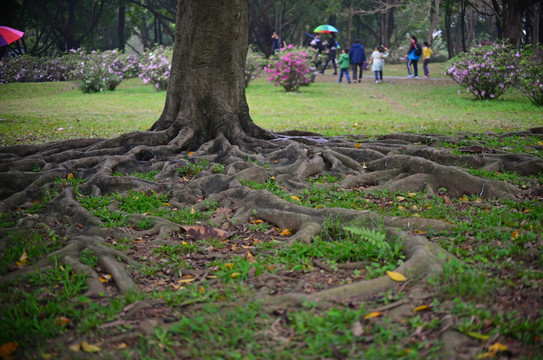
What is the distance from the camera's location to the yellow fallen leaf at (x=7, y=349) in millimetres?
2895

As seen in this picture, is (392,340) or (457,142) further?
(457,142)

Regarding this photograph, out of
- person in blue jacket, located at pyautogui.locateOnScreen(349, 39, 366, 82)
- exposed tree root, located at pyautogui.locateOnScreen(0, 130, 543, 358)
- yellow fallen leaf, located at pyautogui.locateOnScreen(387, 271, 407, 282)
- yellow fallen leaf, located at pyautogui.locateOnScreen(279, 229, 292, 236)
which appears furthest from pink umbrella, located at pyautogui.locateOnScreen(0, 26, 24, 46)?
person in blue jacket, located at pyautogui.locateOnScreen(349, 39, 366, 82)

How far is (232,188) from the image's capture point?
5945 millimetres

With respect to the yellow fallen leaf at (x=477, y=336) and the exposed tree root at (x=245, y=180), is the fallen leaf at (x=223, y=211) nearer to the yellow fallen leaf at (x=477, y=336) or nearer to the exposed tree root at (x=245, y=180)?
the exposed tree root at (x=245, y=180)

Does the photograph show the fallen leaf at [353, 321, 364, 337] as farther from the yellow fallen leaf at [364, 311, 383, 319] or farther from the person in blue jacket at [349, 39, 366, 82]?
the person in blue jacket at [349, 39, 366, 82]

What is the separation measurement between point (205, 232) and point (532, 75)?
46.4 ft

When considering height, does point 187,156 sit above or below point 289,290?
above

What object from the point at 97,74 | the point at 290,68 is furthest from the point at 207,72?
the point at 97,74

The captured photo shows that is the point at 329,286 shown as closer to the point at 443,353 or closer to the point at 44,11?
the point at 443,353

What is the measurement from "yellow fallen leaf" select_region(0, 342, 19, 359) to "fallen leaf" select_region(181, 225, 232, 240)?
6.57 ft

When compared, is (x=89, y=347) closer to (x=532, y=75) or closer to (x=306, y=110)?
(x=306, y=110)

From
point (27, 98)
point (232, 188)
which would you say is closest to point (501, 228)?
point (232, 188)

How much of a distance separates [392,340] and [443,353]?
0.29m

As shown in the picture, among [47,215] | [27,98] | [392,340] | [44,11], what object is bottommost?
[392,340]
